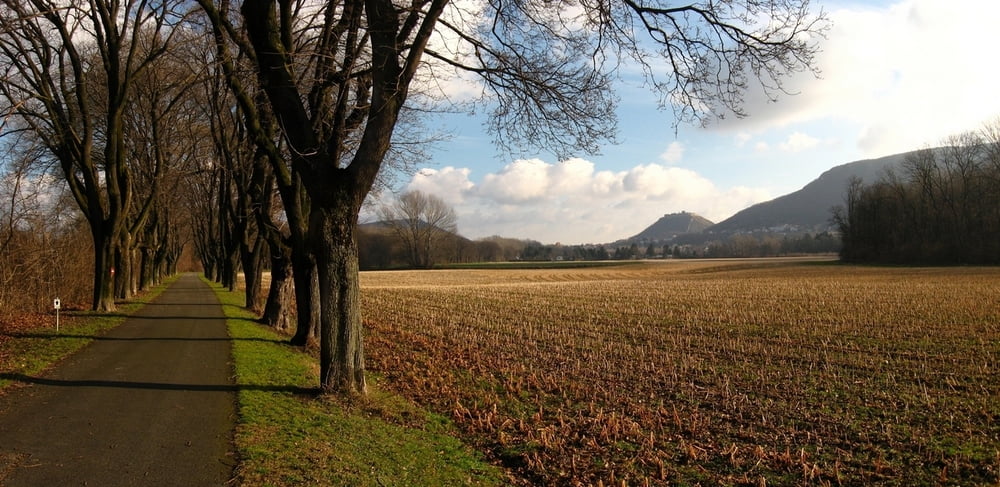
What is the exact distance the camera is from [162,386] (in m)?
9.13

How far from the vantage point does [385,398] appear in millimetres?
9359

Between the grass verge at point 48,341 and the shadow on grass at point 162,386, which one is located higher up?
the grass verge at point 48,341

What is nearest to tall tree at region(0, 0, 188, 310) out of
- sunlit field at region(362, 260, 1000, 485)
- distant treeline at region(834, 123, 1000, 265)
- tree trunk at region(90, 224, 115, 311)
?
tree trunk at region(90, 224, 115, 311)

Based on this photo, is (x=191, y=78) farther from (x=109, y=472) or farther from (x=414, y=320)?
(x=109, y=472)

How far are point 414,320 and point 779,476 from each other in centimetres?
1604

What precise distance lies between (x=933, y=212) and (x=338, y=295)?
8794 centimetres

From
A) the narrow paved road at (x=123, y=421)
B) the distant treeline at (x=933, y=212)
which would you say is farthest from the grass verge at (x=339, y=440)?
the distant treeline at (x=933, y=212)

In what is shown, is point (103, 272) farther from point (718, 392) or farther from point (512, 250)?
point (512, 250)

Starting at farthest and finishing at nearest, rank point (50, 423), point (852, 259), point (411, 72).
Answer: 1. point (852, 259)
2. point (411, 72)
3. point (50, 423)

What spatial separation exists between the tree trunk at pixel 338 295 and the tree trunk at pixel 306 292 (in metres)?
5.56

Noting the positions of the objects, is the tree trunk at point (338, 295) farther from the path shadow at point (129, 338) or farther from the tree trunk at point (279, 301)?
the tree trunk at point (279, 301)

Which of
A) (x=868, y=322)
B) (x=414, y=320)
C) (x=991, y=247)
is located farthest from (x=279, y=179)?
(x=991, y=247)

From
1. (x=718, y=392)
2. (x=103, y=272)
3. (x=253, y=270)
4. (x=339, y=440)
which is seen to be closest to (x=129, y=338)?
(x=103, y=272)

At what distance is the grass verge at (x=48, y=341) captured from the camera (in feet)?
33.6
